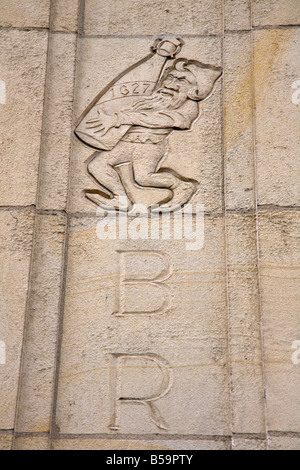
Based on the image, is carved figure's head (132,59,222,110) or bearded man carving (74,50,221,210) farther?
carved figure's head (132,59,222,110)

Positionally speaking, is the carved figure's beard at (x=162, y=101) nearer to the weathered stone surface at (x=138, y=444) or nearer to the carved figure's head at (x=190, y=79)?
the carved figure's head at (x=190, y=79)

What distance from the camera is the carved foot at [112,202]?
2930 millimetres

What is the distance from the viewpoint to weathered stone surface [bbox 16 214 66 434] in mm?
2594

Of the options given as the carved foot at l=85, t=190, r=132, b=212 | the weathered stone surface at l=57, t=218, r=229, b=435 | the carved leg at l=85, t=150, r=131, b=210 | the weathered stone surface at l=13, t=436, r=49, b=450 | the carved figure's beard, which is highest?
the carved figure's beard

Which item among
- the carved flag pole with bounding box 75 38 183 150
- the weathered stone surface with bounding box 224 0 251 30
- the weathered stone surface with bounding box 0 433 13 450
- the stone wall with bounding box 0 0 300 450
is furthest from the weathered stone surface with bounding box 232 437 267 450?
the weathered stone surface with bounding box 224 0 251 30

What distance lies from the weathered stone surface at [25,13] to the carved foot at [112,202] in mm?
1048

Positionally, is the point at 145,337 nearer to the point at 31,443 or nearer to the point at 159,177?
the point at 31,443

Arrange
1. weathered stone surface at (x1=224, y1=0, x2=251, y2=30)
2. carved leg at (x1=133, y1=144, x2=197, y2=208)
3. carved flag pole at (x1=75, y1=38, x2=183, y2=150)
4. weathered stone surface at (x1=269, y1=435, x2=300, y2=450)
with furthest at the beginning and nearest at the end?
weathered stone surface at (x1=224, y1=0, x2=251, y2=30), carved flag pole at (x1=75, y1=38, x2=183, y2=150), carved leg at (x1=133, y1=144, x2=197, y2=208), weathered stone surface at (x1=269, y1=435, x2=300, y2=450)

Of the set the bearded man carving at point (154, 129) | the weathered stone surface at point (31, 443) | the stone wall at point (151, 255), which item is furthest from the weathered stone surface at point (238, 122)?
the weathered stone surface at point (31, 443)

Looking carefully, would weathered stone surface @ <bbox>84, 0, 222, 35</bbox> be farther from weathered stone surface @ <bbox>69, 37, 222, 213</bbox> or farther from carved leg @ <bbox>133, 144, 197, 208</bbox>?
carved leg @ <bbox>133, 144, 197, 208</bbox>

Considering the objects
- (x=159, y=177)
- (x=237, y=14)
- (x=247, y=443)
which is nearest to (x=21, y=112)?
(x=159, y=177)

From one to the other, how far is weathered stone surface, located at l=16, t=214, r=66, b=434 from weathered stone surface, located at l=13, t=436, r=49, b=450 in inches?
0.6

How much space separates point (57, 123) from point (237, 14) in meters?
1.20

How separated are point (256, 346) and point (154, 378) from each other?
506mm
